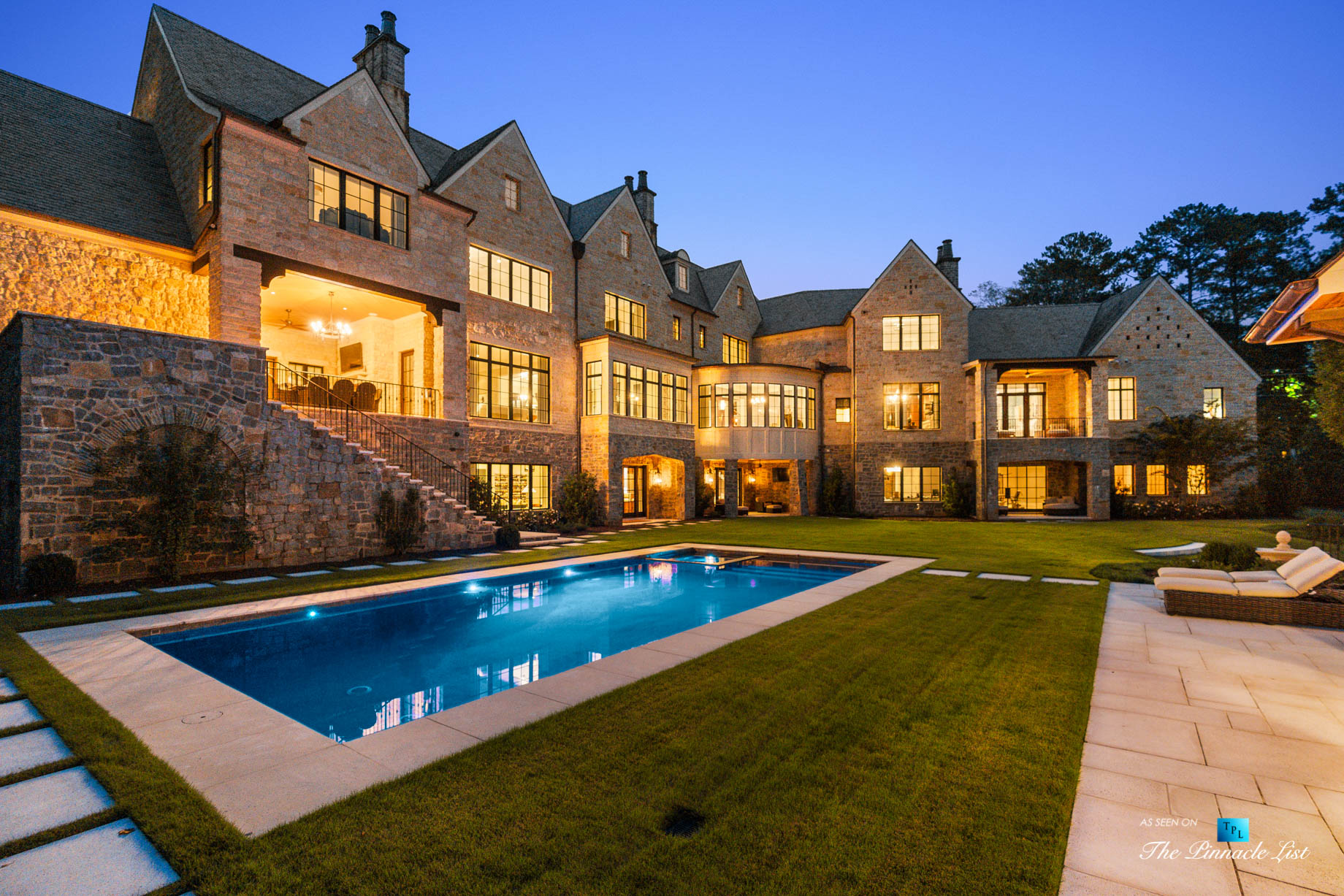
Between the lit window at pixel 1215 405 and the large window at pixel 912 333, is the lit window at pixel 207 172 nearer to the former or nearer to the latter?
the large window at pixel 912 333

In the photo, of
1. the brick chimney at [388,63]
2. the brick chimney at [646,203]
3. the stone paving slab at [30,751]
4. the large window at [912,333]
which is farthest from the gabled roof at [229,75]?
the large window at [912,333]

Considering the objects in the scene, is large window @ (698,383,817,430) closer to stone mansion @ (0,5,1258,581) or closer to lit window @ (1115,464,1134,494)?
stone mansion @ (0,5,1258,581)

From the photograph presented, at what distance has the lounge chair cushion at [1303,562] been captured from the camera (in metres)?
7.65

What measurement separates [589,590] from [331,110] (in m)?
13.6

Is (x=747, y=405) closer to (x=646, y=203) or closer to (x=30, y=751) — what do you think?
(x=646, y=203)

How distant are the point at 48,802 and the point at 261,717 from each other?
1.30 metres

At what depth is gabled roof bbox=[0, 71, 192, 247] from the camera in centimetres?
1266

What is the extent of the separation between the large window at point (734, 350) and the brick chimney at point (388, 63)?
650 inches

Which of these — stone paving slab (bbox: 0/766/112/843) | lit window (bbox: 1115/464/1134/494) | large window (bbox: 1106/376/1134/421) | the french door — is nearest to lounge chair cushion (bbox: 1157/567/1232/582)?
stone paving slab (bbox: 0/766/112/843)

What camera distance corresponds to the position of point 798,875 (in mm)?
2619

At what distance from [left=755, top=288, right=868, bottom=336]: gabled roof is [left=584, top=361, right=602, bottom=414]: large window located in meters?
12.5

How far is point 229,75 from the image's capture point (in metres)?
15.6

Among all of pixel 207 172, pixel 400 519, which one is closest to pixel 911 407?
pixel 400 519

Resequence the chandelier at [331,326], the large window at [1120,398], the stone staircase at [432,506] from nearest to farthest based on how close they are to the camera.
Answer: the stone staircase at [432,506]
the chandelier at [331,326]
the large window at [1120,398]
